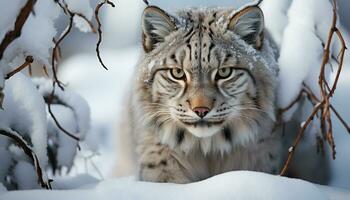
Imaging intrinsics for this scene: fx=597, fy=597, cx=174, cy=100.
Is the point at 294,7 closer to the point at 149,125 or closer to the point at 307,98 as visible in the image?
the point at 307,98

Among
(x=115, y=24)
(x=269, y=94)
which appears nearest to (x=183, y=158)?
(x=269, y=94)

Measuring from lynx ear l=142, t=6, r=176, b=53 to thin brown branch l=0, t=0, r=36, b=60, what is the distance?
3.09 feet

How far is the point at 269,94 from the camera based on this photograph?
2.91 meters

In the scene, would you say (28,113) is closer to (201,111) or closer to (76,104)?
(201,111)

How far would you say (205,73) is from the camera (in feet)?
8.80

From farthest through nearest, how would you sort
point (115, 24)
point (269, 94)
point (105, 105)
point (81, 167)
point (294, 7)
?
point (115, 24) < point (105, 105) < point (81, 167) < point (294, 7) < point (269, 94)

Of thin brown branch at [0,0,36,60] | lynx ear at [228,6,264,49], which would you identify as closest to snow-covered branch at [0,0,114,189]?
thin brown branch at [0,0,36,60]

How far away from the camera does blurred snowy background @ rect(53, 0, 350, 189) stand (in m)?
3.69

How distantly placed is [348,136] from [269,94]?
3.70ft

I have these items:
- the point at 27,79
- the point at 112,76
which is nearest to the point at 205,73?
the point at 27,79

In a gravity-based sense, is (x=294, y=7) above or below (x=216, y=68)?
above

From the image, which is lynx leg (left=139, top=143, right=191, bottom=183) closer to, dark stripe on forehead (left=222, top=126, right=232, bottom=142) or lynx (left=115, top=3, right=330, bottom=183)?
lynx (left=115, top=3, right=330, bottom=183)

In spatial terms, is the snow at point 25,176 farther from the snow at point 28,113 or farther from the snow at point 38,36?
the snow at point 38,36

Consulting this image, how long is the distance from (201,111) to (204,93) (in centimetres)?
9
